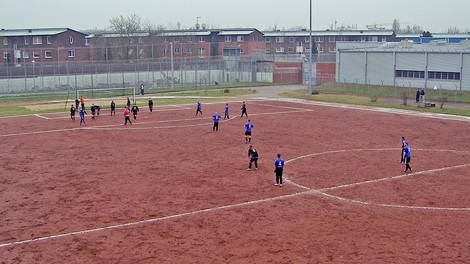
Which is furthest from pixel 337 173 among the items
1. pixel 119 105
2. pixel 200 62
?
pixel 200 62

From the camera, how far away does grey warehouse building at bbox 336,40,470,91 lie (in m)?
62.6

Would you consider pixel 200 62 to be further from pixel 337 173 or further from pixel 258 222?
pixel 258 222

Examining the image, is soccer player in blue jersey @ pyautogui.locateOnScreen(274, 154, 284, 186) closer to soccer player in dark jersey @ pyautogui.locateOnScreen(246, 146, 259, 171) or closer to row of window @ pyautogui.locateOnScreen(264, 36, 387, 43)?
soccer player in dark jersey @ pyautogui.locateOnScreen(246, 146, 259, 171)

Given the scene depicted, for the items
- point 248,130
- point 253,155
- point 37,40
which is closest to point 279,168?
point 253,155

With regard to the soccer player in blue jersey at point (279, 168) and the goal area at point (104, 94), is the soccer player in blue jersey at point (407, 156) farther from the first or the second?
the goal area at point (104, 94)

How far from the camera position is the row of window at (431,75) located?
63019 mm

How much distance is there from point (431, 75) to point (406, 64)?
400 centimetres

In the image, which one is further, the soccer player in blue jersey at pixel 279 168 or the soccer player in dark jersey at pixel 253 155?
the soccer player in dark jersey at pixel 253 155

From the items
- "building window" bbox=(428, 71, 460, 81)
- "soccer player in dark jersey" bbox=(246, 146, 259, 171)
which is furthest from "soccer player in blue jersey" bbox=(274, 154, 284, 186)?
"building window" bbox=(428, 71, 460, 81)

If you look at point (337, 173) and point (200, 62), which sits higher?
point (200, 62)

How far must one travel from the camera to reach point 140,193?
23344 mm

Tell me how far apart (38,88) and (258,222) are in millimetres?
62309

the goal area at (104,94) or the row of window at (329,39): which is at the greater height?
the row of window at (329,39)

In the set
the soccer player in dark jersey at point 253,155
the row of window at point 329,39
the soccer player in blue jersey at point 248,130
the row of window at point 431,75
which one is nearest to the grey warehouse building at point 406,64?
the row of window at point 431,75
